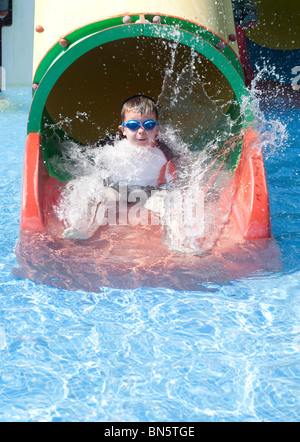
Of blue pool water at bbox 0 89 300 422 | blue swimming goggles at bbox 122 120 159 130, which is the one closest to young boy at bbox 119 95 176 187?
blue swimming goggles at bbox 122 120 159 130

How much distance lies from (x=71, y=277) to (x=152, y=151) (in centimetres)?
119

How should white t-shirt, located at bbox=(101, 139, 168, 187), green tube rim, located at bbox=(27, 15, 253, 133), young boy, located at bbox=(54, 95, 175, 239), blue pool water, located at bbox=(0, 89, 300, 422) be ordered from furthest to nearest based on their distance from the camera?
white t-shirt, located at bbox=(101, 139, 168, 187)
young boy, located at bbox=(54, 95, 175, 239)
green tube rim, located at bbox=(27, 15, 253, 133)
blue pool water, located at bbox=(0, 89, 300, 422)

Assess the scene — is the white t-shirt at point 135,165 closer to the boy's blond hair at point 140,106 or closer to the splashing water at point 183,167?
the splashing water at point 183,167

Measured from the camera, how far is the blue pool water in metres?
1.91

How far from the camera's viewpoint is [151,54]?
4.25 metres

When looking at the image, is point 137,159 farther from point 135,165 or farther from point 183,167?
point 183,167

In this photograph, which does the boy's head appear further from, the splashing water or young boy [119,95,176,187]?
the splashing water

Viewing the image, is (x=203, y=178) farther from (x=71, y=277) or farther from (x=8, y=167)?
(x=8, y=167)

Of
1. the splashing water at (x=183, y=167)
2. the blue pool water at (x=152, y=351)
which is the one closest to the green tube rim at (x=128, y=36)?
the splashing water at (x=183, y=167)

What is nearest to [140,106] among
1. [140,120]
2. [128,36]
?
[140,120]

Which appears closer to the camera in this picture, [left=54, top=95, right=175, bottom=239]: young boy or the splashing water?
the splashing water

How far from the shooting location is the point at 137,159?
3.49 m

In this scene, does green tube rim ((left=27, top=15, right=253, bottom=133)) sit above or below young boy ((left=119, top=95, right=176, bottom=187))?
above
